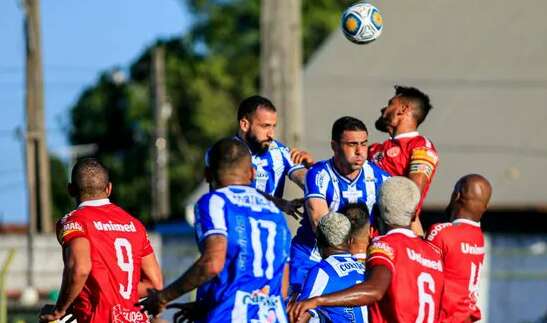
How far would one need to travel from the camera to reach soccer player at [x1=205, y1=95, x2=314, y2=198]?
11.1m

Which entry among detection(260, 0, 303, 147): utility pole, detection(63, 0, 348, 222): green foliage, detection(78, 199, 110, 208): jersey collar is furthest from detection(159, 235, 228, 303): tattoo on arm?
detection(63, 0, 348, 222): green foliage

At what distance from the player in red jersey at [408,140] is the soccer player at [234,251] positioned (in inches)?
110

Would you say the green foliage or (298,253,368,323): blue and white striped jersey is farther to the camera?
the green foliage

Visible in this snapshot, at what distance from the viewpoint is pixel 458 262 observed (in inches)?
400

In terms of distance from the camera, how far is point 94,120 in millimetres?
75812

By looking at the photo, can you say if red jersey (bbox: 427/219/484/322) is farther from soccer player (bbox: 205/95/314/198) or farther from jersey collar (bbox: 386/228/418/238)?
soccer player (bbox: 205/95/314/198)

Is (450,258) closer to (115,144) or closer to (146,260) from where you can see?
(146,260)

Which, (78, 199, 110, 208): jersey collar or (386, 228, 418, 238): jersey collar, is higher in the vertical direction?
(78, 199, 110, 208): jersey collar

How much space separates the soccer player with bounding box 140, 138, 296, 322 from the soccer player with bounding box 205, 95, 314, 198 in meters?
2.55

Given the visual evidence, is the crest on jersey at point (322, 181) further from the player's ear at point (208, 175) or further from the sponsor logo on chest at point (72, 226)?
the player's ear at point (208, 175)

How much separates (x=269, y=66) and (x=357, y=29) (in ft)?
11.3

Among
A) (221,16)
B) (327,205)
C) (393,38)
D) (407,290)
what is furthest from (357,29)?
(221,16)

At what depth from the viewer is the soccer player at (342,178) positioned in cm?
1059

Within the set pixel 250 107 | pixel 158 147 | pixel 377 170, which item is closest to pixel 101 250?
pixel 250 107
